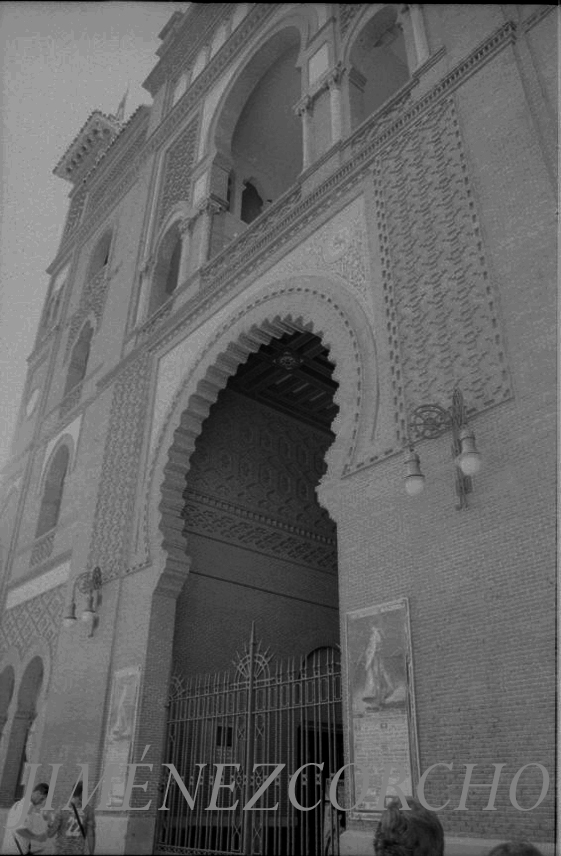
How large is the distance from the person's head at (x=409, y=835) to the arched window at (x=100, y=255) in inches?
550

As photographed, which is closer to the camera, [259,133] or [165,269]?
[165,269]

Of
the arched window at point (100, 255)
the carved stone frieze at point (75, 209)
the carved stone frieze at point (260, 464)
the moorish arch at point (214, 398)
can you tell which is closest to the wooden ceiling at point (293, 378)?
the carved stone frieze at point (260, 464)

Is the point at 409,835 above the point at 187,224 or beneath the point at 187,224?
beneath

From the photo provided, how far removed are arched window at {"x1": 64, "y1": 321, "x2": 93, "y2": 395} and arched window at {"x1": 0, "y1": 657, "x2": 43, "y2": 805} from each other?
5.45 metres

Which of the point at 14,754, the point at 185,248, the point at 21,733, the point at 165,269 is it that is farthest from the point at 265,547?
the point at 165,269

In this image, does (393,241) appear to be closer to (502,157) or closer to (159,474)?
(502,157)

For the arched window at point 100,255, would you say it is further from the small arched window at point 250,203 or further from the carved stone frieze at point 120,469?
the carved stone frieze at point 120,469

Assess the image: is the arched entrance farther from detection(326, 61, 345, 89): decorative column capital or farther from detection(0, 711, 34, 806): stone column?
detection(326, 61, 345, 89): decorative column capital

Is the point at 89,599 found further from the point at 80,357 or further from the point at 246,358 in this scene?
the point at 80,357

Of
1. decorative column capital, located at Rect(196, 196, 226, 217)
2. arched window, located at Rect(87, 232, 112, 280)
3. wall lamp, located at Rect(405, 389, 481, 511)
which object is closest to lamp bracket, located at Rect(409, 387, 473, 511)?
wall lamp, located at Rect(405, 389, 481, 511)

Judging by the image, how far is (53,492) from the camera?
38.1 ft

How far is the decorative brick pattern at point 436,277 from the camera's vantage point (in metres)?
5.31

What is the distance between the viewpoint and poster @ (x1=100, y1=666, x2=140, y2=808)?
685 centimetres

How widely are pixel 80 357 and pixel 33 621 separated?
541 cm
